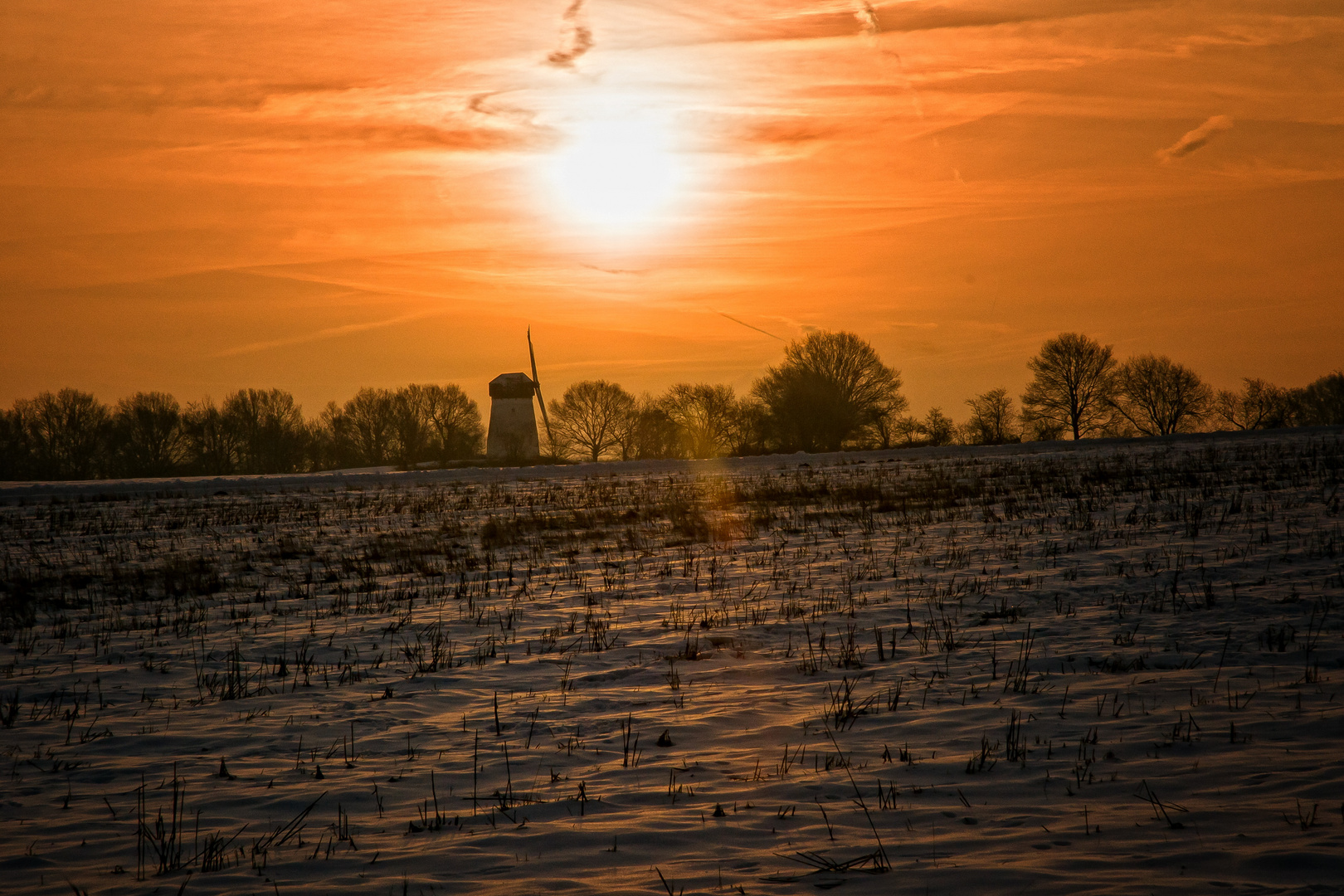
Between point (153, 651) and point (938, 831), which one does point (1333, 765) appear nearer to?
point (938, 831)

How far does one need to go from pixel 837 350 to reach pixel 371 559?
6892 cm

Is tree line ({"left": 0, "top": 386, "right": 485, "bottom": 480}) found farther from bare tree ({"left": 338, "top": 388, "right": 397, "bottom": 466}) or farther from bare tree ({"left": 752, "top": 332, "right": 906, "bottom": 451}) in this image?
bare tree ({"left": 752, "top": 332, "right": 906, "bottom": 451})

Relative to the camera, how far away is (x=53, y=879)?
454 cm

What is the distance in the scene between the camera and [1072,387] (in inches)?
3445

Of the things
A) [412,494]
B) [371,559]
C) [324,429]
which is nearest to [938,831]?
[371,559]

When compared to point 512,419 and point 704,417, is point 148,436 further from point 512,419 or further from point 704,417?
point 704,417

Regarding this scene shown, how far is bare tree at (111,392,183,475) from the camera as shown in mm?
89688

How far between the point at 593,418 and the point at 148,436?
45.6 metres

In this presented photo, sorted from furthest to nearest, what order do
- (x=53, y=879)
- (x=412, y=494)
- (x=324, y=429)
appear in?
(x=324, y=429) → (x=412, y=494) → (x=53, y=879)

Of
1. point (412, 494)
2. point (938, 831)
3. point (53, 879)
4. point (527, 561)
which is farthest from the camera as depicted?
point (412, 494)

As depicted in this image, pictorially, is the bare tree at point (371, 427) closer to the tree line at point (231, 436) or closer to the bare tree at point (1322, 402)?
the tree line at point (231, 436)

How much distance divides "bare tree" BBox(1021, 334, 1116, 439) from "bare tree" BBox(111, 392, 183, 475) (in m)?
84.8

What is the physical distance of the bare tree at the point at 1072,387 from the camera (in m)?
86.9

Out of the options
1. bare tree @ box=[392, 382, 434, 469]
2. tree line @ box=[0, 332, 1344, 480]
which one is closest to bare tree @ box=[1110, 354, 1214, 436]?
tree line @ box=[0, 332, 1344, 480]
